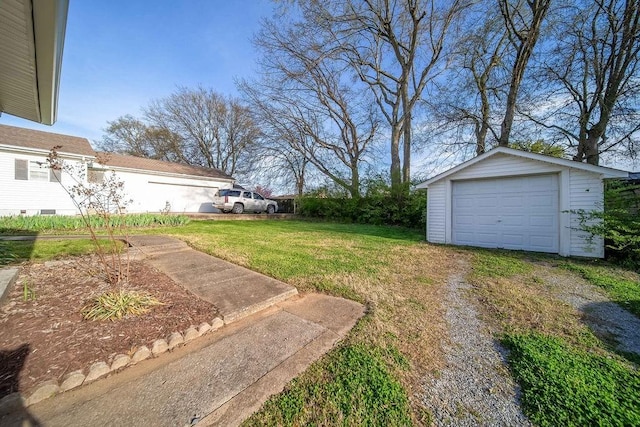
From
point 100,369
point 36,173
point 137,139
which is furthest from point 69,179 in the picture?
point 137,139

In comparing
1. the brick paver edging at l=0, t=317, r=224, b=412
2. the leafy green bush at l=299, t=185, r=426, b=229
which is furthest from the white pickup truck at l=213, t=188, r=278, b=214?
the brick paver edging at l=0, t=317, r=224, b=412

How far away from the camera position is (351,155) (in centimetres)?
1675

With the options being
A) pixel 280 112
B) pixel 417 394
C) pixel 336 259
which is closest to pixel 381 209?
pixel 336 259

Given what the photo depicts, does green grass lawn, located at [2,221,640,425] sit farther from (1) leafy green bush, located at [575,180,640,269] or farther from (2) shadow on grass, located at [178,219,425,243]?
(2) shadow on grass, located at [178,219,425,243]

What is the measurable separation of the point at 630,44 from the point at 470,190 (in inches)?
291

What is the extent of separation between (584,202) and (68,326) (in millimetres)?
9002

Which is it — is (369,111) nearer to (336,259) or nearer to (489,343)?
(336,259)

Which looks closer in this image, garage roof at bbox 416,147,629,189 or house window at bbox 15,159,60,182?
garage roof at bbox 416,147,629,189

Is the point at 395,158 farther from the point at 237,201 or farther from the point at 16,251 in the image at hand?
the point at 16,251

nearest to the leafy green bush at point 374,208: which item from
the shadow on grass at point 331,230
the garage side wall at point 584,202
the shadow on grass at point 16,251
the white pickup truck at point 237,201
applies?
the shadow on grass at point 331,230

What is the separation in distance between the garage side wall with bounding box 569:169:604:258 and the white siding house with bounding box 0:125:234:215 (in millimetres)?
11610

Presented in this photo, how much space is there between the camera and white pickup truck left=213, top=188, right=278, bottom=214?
14.2 meters

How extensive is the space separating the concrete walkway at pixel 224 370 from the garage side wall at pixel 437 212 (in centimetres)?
579

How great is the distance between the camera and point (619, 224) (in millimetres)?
4695
